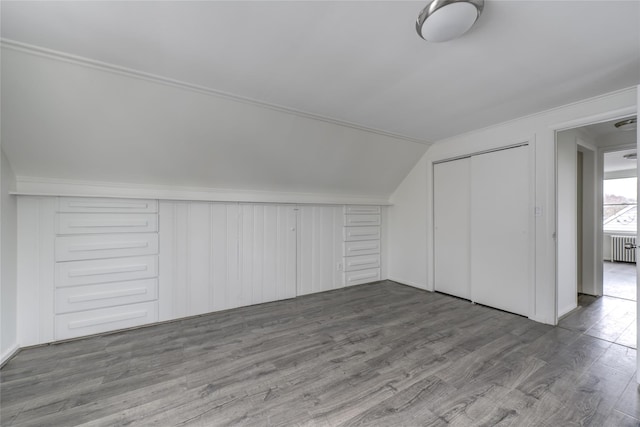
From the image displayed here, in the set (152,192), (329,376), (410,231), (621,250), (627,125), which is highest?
(627,125)

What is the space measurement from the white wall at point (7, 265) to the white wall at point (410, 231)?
4.75 metres

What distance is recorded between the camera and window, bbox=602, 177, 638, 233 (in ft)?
21.4

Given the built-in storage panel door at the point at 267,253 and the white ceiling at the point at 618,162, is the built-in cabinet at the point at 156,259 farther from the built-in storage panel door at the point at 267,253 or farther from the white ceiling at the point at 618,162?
the white ceiling at the point at 618,162

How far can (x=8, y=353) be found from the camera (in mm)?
2158

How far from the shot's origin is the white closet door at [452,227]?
368cm

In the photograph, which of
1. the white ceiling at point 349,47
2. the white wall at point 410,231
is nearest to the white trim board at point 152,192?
the white wall at point 410,231

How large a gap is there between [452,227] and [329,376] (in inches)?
114

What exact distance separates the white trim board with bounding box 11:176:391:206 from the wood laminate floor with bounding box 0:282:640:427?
1445mm

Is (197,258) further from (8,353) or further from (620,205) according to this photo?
(620,205)

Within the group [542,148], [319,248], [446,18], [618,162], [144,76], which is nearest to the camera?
[446,18]

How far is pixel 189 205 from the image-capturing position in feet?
10.2

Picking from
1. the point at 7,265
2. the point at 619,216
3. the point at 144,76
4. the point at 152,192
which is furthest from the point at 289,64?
the point at 619,216

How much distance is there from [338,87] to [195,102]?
4.39 feet

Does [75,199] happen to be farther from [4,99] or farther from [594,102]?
[594,102]
